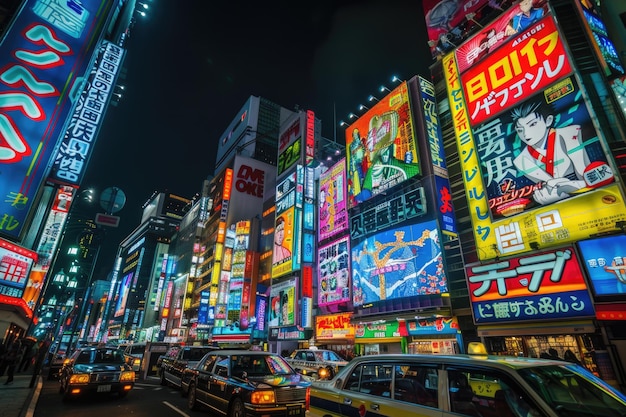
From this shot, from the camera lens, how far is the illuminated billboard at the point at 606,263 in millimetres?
10812

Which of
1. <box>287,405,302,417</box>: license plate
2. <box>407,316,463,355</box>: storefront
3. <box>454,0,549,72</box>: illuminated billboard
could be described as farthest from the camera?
<box>407,316,463,355</box>: storefront

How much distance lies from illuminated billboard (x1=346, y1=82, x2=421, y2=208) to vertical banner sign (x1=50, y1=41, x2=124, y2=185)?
17.3m

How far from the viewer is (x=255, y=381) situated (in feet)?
23.5

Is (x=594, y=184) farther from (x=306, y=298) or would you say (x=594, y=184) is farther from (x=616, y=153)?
(x=306, y=298)

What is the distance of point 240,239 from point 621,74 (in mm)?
40552

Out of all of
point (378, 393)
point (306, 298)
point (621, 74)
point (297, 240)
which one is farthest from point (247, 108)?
point (378, 393)

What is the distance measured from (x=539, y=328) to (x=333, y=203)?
18480mm

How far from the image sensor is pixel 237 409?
23.2 feet

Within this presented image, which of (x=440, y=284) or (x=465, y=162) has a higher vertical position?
(x=465, y=162)

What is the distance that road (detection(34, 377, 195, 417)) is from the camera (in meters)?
8.57

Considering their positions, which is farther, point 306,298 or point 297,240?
point 297,240

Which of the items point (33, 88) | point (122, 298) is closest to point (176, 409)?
point (33, 88)

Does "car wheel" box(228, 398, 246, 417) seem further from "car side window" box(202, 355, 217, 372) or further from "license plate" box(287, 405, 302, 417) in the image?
"car side window" box(202, 355, 217, 372)

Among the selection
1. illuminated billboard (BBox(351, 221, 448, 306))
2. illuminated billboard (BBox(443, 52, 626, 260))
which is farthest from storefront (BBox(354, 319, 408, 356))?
illuminated billboard (BBox(443, 52, 626, 260))
